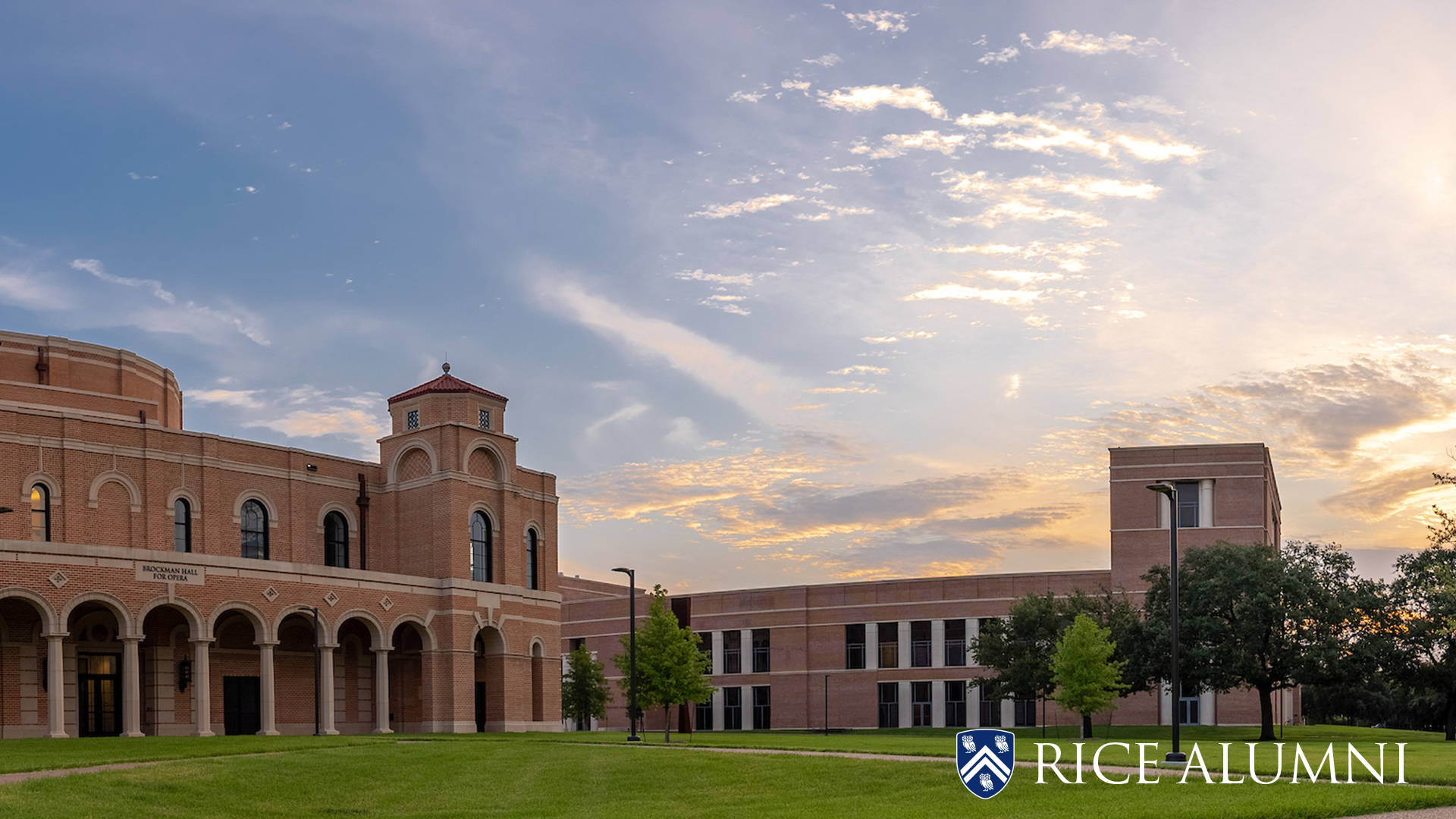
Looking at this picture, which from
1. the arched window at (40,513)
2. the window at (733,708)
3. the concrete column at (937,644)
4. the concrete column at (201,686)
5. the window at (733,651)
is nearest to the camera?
the concrete column at (201,686)

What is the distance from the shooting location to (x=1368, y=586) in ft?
200

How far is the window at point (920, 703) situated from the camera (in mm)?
87688

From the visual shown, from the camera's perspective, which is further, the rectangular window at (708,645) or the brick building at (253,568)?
the rectangular window at (708,645)

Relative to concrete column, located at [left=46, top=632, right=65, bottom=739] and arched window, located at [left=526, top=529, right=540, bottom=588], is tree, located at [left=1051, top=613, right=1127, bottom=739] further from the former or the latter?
concrete column, located at [left=46, top=632, right=65, bottom=739]

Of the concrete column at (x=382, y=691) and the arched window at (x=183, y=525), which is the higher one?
the arched window at (x=183, y=525)

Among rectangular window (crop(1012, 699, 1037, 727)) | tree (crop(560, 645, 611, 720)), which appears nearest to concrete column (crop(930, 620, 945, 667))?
rectangular window (crop(1012, 699, 1037, 727))

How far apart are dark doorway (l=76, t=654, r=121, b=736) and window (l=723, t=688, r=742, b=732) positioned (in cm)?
5174

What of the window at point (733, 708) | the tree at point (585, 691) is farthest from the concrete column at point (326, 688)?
the window at point (733, 708)

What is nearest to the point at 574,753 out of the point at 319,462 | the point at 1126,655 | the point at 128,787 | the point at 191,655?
the point at 128,787

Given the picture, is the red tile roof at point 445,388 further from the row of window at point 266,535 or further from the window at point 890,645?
the window at point 890,645

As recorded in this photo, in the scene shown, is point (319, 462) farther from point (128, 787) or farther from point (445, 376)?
point (128, 787)

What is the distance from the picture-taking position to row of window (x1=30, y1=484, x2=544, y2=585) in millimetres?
49719

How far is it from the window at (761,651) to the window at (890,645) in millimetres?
8617

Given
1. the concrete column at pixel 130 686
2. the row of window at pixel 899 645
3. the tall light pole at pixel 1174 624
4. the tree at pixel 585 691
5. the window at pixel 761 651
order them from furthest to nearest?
the window at pixel 761 651, the row of window at pixel 899 645, the tree at pixel 585 691, the concrete column at pixel 130 686, the tall light pole at pixel 1174 624
